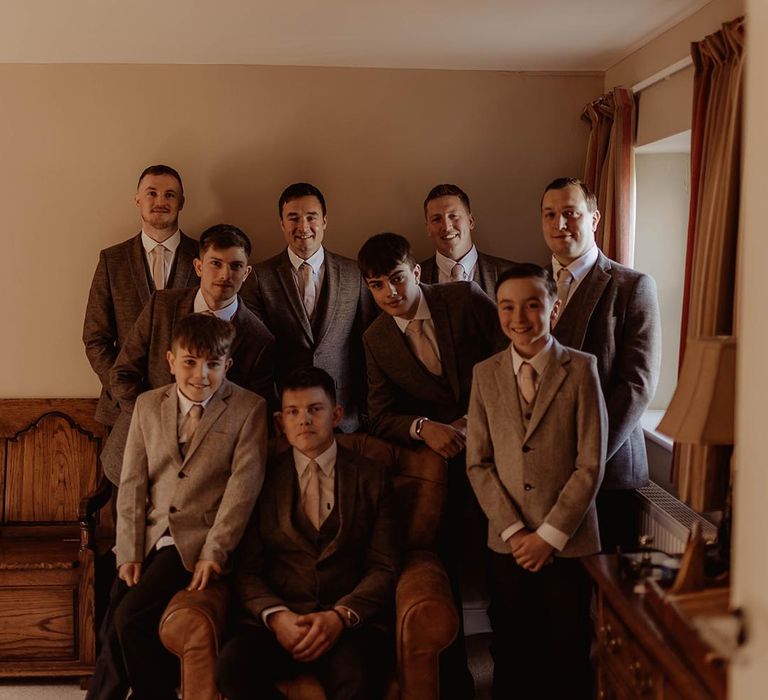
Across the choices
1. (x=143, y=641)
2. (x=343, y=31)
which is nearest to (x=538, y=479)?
(x=143, y=641)

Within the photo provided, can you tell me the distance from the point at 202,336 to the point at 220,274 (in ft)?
1.56

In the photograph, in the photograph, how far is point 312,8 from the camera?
10.6ft

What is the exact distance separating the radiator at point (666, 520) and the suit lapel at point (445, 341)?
768 millimetres

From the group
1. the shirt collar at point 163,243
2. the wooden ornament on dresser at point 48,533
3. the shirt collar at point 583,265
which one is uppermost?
the shirt collar at point 163,243

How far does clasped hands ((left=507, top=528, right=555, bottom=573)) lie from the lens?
100.0 inches

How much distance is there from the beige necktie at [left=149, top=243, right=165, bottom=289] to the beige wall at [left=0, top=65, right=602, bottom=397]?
37 centimetres

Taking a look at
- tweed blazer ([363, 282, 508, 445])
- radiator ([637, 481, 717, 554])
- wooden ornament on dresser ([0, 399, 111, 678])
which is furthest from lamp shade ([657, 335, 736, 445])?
wooden ornament on dresser ([0, 399, 111, 678])

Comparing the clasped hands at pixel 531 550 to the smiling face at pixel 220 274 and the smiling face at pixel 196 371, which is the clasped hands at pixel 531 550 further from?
the smiling face at pixel 220 274

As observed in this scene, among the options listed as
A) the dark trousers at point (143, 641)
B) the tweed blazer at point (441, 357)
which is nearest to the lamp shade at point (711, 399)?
the tweed blazer at point (441, 357)

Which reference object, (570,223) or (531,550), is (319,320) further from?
(531,550)

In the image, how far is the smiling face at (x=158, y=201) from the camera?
3732 mm

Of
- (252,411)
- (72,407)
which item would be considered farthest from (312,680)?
(72,407)

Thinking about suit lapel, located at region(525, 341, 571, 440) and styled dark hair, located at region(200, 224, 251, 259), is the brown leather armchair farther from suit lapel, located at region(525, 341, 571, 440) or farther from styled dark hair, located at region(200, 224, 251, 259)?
styled dark hair, located at region(200, 224, 251, 259)

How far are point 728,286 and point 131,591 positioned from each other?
199 cm
